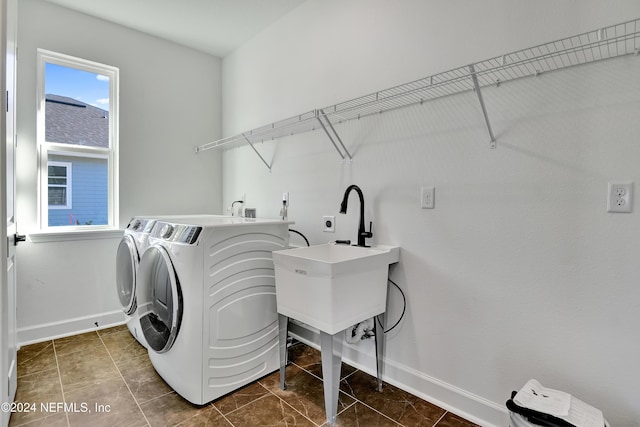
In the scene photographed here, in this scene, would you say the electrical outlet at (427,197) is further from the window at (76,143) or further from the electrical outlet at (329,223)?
the window at (76,143)

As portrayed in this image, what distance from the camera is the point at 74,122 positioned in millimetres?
2561

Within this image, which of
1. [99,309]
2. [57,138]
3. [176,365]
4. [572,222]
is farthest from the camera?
[99,309]

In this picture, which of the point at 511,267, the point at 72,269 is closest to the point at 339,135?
the point at 511,267

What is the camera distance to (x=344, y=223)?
211 centimetres

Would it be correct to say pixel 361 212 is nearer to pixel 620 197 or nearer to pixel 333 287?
pixel 333 287

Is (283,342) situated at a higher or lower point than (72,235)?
lower

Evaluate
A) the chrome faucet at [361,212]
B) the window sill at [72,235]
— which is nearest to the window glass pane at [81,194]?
the window sill at [72,235]

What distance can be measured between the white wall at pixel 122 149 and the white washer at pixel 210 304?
0.97 metres

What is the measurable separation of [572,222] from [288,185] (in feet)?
6.05

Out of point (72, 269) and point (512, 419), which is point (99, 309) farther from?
point (512, 419)

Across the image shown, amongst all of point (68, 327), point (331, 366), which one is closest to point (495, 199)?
point (331, 366)

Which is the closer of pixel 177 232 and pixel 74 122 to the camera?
pixel 177 232

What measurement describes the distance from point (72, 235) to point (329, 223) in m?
2.09

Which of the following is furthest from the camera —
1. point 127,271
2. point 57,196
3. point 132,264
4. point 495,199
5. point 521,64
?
point 57,196
